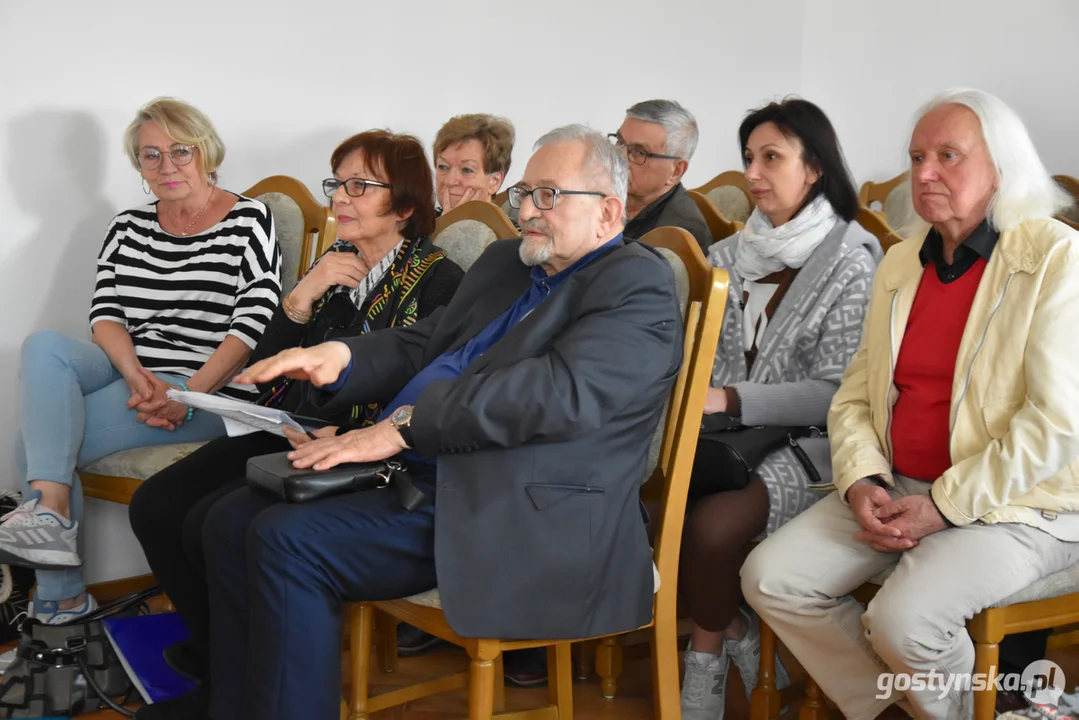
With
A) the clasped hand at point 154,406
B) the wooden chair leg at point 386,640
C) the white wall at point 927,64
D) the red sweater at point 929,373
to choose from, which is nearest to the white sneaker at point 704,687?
the red sweater at point 929,373

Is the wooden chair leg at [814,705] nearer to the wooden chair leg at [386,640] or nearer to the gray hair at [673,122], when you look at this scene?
the wooden chair leg at [386,640]

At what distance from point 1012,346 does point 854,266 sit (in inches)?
20.5

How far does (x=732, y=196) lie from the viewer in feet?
11.1

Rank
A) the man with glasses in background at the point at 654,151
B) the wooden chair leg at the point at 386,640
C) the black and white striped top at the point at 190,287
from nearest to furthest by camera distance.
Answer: the wooden chair leg at the point at 386,640 < the black and white striped top at the point at 190,287 < the man with glasses in background at the point at 654,151

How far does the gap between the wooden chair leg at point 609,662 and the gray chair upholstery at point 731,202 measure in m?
1.59

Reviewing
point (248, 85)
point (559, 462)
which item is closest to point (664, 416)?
point (559, 462)

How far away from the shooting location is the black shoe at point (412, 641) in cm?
248

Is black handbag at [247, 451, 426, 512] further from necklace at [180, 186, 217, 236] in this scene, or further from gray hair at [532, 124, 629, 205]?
necklace at [180, 186, 217, 236]

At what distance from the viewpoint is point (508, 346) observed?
173cm

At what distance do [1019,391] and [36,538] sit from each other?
204cm

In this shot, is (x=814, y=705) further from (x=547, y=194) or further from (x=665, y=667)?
(x=547, y=194)

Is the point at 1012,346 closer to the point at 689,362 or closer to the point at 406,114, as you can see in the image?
the point at 689,362

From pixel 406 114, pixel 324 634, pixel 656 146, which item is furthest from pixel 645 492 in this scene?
pixel 406 114

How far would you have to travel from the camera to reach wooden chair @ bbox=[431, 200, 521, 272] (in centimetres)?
229
